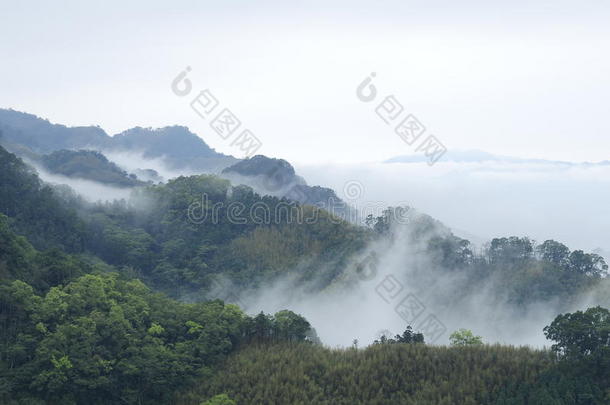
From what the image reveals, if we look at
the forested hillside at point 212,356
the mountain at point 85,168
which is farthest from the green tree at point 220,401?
the mountain at point 85,168

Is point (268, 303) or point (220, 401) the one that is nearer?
point (220, 401)

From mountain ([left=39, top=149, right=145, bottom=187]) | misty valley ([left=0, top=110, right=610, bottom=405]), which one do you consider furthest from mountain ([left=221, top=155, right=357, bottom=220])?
mountain ([left=39, top=149, right=145, bottom=187])

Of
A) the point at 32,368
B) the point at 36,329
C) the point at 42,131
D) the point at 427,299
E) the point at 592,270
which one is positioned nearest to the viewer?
the point at 32,368

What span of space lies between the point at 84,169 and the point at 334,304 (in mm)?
70287

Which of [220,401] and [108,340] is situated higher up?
[220,401]

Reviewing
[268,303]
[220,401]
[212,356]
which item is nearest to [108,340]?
[212,356]

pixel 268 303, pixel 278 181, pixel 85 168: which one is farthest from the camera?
pixel 278 181

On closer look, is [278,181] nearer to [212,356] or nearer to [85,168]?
[85,168]

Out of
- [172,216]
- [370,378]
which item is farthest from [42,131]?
[370,378]

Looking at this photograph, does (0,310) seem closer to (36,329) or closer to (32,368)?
(36,329)

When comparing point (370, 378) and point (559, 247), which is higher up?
point (559, 247)

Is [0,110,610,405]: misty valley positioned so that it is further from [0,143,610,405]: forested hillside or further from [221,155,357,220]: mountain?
[221,155,357,220]: mountain

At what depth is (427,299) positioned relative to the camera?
2418 inches

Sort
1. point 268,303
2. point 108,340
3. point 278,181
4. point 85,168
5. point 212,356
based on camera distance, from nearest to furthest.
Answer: point 108,340 < point 212,356 < point 268,303 < point 85,168 < point 278,181
